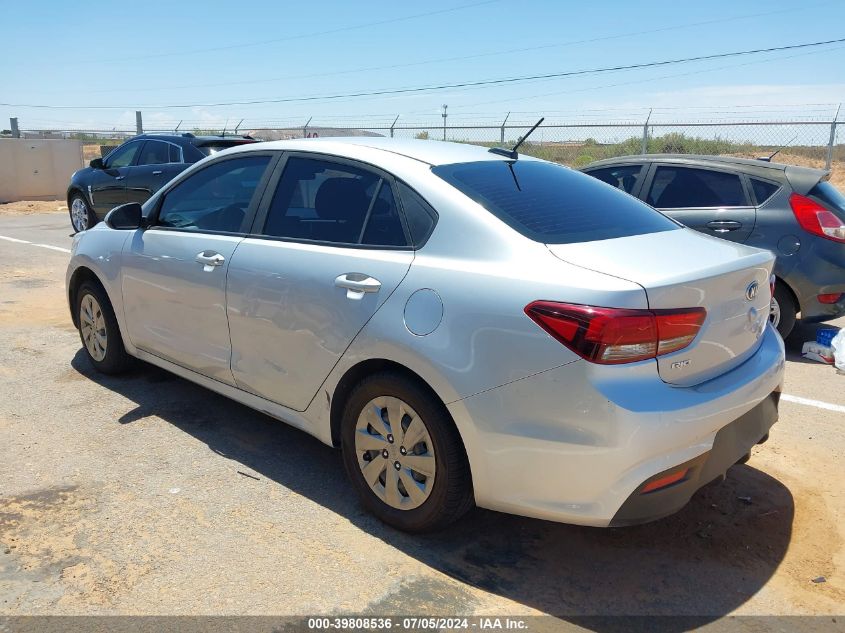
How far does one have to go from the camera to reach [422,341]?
313 cm

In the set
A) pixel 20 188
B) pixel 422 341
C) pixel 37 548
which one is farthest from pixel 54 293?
pixel 20 188

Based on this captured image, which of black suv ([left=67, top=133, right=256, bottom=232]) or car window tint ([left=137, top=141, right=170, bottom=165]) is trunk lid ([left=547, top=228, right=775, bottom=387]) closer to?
black suv ([left=67, top=133, right=256, bottom=232])

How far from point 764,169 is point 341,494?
16.0 ft

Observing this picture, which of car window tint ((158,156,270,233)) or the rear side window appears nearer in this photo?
car window tint ((158,156,270,233))

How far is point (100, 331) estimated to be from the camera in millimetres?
5336

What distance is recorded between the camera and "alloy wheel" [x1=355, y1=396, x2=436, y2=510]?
3.26m

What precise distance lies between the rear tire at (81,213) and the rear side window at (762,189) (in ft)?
33.2

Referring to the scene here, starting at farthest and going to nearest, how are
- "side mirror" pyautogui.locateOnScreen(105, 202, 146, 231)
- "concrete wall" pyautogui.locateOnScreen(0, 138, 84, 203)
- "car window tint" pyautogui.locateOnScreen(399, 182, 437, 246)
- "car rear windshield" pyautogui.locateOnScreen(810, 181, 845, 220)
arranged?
"concrete wall" pyautogui.locateOnScreen(0, 138, 84, 203) < "car rear windshield" pyautogui.locateOnScreen(810, 181, 845, 220) < "side mirror" pyautogui.locateOnScreen(105, 202, 146, 231) < "car window tint" pyautogui.locateOnScreen(399, 182, 437, 246)

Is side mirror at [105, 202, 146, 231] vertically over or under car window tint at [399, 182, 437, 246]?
under

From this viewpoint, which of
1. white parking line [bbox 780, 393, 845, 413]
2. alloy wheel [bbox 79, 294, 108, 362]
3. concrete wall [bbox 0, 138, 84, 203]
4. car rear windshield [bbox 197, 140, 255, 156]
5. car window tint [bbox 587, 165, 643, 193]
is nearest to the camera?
white parking line [bbox 780, 393, 845, 413]

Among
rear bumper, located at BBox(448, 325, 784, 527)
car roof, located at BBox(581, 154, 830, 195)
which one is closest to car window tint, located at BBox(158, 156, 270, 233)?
rear bumper, located at BBox(448, 325, 784, 527)

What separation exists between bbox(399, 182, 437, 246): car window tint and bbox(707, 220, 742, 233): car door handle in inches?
162

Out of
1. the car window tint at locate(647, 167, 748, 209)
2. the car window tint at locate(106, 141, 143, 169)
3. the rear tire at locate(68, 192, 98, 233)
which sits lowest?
the rear tire at locate(68, 192, 98, 233)

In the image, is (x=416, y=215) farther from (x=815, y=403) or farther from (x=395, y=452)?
(x=815, y=403)
